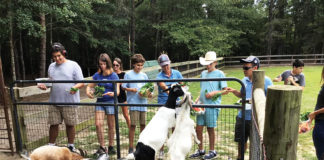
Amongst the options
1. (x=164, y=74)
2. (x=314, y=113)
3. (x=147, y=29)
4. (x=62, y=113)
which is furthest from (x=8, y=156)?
(x=147, y=29)

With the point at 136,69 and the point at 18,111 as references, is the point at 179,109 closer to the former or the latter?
the point at 136,69

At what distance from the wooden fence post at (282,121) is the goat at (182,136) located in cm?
44

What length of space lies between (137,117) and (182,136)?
2385mm

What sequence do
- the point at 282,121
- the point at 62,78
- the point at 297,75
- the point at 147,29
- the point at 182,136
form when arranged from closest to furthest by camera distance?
the point at 282,121
the point at 182,136
the point at 62,78
the point at 297,75
the point at 147,29

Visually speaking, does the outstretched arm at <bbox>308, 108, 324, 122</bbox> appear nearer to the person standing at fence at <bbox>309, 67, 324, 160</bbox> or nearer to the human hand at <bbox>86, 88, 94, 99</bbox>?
the person standing at fence at <bbox>309, 67, 324, 160</bbox>

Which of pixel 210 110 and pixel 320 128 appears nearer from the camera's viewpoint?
pixel 320 128

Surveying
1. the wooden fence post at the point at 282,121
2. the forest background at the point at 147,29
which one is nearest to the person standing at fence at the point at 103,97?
the wooden fence post at the point at 282,121

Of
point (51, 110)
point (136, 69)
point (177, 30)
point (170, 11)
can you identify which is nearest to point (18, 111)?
point (51, 110)

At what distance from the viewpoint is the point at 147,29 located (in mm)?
22344

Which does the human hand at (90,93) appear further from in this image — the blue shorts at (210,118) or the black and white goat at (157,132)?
the black and white goat at (157,132)

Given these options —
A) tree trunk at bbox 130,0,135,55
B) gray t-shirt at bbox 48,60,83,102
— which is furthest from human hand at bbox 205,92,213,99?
tree trunk at bbox 130,0,135,55

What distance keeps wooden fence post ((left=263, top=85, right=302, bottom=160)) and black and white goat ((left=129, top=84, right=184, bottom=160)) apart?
535 millimetres

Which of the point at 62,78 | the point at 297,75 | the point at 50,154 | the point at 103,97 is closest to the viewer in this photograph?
the point at 50,154

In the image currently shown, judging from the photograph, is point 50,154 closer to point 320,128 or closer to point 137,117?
point 137,117
